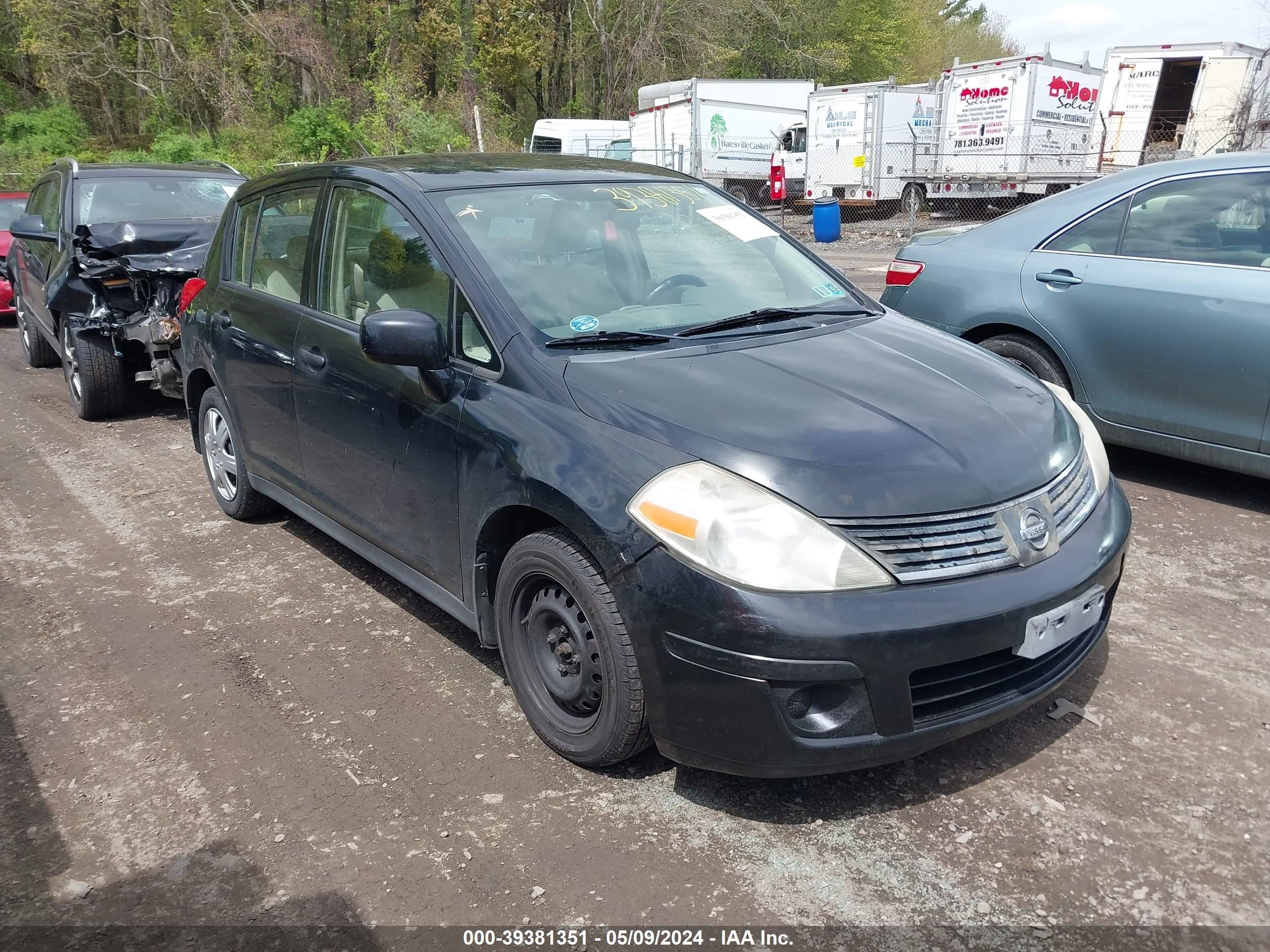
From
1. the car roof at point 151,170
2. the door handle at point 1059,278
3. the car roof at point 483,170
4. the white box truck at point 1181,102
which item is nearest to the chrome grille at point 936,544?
the car roof at point 483,170

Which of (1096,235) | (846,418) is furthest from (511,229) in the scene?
(1096,235)

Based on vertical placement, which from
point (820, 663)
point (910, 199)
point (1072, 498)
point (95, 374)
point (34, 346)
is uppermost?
point (1072, 498)

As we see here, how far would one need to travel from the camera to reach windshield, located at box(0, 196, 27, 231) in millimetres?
12031

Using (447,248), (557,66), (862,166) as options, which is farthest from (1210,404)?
(557,66)

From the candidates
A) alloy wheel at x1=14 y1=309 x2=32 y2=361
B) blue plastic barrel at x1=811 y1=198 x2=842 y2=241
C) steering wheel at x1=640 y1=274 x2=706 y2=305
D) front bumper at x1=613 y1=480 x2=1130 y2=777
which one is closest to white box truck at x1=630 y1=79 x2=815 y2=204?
blue plastic barrel at x1=811 y1=198 x2=842 y2=241

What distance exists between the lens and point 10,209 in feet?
40.3

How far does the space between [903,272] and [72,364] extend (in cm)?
609

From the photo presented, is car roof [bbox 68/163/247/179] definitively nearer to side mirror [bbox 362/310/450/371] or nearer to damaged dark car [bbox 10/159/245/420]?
damaged dark car [bbox 10/159/245/420]

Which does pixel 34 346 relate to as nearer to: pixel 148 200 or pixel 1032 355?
pixel 148 200

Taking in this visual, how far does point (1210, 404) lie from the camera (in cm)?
463

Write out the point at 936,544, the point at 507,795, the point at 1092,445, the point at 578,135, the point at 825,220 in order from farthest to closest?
1. the point at 578,135
2. the point at 825,220
3. the point at 1092,445
4. the point at 507,795
5. the point at 936,544

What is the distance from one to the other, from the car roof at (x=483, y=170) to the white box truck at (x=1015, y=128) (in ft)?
57.5

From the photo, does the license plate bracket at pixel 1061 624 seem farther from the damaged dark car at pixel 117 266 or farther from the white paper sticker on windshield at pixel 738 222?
the damaged dark car at pixel 117 266

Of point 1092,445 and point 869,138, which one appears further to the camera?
point 869,138
